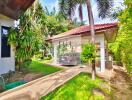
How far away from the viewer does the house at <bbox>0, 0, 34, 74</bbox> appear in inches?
585

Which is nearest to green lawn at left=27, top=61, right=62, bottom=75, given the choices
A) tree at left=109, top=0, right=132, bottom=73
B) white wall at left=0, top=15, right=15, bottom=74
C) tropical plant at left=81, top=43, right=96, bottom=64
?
white wall at left=0, top=15, right=15, bottom=74

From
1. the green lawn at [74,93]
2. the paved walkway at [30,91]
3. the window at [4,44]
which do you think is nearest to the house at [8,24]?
the window at [4,44]

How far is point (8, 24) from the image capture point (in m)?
16.2

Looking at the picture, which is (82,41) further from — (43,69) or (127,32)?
(127,32)

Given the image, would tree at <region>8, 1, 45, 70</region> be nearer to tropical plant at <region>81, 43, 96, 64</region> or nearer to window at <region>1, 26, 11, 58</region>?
window at <region>1, 26, 11, 58</region>

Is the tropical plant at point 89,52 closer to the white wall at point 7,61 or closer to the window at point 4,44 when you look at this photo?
the white wall at point 7,61

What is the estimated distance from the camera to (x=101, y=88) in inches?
525

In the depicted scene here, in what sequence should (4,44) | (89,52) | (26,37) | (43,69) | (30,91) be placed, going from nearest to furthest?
(30,91), (4,44), (26,37), (89,52), (43,69)

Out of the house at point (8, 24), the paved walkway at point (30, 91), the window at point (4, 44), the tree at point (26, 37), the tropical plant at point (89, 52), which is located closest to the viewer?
the paved walkway at point (30, 91)

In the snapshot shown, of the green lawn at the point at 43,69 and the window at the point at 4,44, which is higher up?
the window at the point at 4,44

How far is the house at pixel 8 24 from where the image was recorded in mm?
14864

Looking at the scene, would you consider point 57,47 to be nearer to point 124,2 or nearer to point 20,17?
point 20,17

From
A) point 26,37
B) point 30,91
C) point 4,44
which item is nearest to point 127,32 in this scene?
point 30,91

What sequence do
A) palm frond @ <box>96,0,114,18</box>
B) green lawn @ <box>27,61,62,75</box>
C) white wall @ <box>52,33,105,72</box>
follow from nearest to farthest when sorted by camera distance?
green lawn @ <box>27,61,62,75</box>, palm frond @ <box>96,0,114,18</box>, white wall @ <box>52,33,105,72</box>
